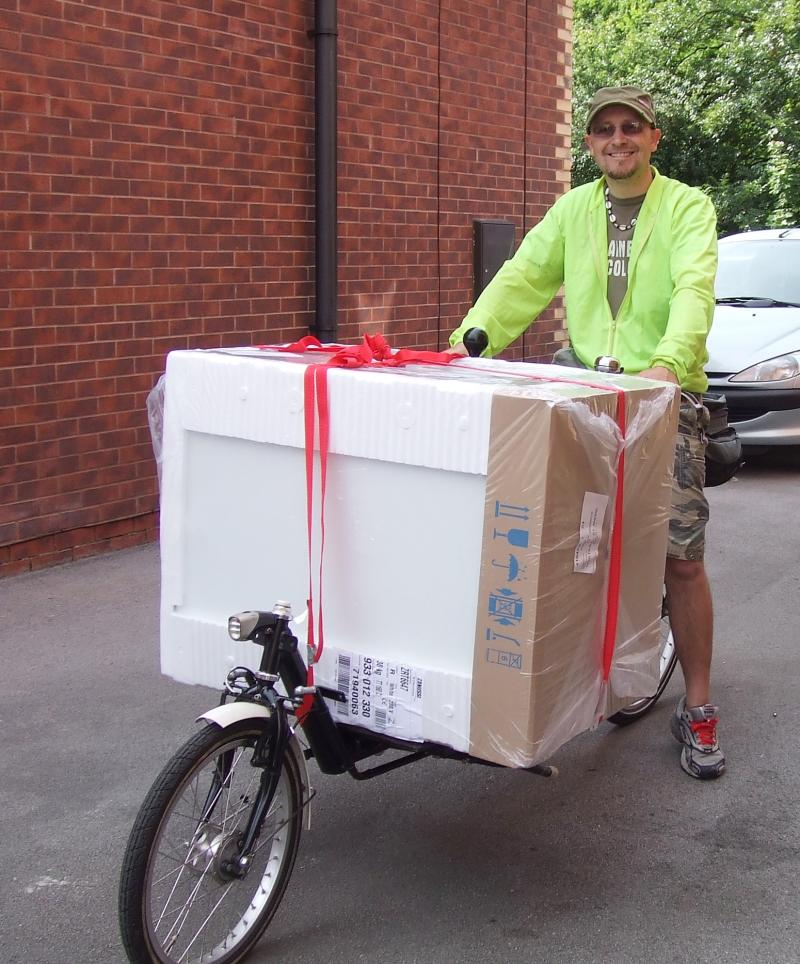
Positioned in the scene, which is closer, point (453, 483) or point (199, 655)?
point (453, 483)

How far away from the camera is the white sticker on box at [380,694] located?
3.09m

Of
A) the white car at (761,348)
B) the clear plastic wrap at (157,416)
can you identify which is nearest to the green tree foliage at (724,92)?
the white car at (761,348)

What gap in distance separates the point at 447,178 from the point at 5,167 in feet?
12.4

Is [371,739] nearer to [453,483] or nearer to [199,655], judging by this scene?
[199,655]

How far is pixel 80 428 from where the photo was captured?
259 inches

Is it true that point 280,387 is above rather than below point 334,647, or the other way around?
above

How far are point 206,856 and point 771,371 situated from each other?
280 inches

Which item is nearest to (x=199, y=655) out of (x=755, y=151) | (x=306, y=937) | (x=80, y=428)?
(x=306, y=937)

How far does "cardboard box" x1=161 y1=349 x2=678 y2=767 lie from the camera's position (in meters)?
2.90

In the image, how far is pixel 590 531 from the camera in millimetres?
3076

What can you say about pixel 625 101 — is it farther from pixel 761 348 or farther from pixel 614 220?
pixel 761 348

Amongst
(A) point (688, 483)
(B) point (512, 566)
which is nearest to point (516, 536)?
(B) point (512, 566)

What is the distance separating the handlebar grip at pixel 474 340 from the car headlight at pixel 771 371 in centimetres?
563

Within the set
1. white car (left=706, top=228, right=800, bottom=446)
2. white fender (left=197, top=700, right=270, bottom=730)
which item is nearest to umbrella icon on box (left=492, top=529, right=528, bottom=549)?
white fender (left=197, top=700, right=270, bottom=730)
